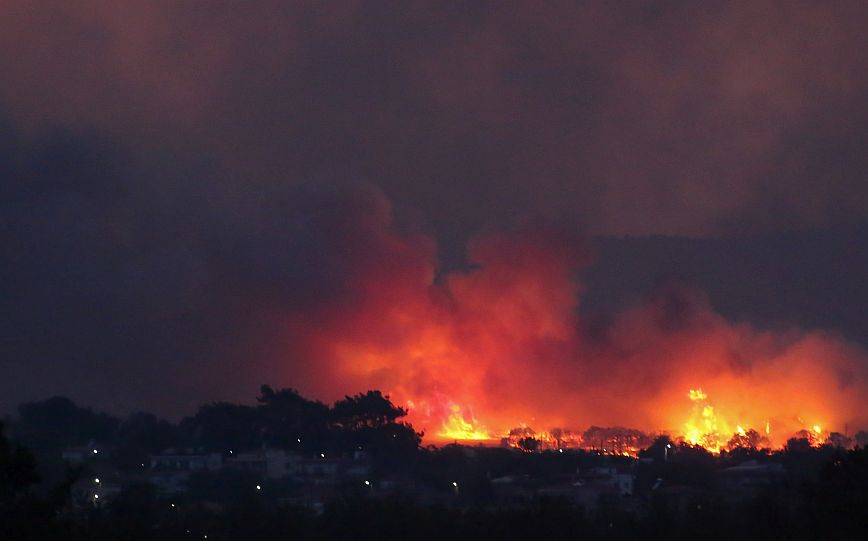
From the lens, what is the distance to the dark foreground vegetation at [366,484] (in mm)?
47438

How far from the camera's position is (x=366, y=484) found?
3068 inches

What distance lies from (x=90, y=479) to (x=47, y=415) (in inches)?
983

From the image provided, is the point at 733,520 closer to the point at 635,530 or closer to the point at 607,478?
the point at 635,530

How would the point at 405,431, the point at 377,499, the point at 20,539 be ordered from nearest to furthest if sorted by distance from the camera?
→ the point at 20,539 < the point at 377,499 < the point at 405,431

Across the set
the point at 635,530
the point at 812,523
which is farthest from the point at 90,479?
the point at 812,523

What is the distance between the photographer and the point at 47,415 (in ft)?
325

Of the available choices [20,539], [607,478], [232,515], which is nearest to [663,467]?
[607,478]

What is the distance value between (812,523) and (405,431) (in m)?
45.6

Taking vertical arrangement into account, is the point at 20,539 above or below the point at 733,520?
below

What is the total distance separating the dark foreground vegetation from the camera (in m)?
47.4

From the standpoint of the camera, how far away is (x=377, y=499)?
64.1m

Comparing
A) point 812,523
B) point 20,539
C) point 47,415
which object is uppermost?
point 47,415

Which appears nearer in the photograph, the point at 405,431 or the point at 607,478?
the point at 607,478

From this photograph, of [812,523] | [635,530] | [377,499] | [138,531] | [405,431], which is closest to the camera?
[812,523]
